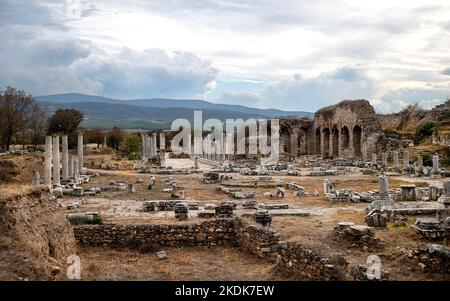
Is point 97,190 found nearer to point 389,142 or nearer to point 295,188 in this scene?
point 295,188

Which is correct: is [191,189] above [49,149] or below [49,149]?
below

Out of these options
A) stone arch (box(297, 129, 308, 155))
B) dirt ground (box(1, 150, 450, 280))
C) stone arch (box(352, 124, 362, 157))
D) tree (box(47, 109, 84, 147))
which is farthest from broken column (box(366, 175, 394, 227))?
tree (box(47, 109, 84, 147))

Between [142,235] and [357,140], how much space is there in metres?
47.0

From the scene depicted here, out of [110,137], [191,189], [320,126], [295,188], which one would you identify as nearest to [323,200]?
[295,188]

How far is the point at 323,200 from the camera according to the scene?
24.0 meters

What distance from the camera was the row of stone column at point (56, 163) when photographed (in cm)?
2777

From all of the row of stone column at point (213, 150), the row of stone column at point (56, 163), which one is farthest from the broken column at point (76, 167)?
the row of stone column at point (213, 150)

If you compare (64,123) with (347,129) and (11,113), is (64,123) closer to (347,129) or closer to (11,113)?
(11,113)

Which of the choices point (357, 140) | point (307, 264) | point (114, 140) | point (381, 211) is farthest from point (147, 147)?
point (307, 264)

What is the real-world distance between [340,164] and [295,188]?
20.2 metres

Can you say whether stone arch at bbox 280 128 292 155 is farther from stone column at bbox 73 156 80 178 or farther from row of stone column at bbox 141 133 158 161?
stone column at bbox 73 156 80 178

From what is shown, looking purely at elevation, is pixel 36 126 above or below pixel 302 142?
above

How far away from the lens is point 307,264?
33.7ft
